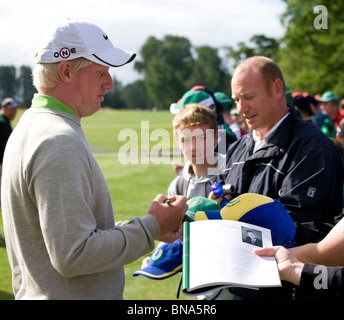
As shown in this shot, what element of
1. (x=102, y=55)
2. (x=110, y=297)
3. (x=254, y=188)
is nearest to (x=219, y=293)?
(x=254, y=188)

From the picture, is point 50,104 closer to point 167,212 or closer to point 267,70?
point 167,212

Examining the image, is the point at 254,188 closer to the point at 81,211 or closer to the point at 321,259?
the point at 321,259

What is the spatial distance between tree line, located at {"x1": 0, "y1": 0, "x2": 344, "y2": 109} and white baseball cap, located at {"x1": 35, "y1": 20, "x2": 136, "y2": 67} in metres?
21.0

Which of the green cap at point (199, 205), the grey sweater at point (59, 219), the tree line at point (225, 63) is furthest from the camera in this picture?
the tree line at point (225, 63)

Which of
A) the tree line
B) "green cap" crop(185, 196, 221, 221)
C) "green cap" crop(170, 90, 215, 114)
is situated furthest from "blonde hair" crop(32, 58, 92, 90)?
the tree line

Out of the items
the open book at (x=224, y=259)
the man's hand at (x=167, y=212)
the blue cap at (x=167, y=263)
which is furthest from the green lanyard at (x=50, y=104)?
the blue cap at (x=167, y=263)

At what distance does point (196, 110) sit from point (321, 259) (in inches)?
76.7

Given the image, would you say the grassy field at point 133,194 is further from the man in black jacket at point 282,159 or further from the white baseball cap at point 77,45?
the white baseball cap at point 77,45

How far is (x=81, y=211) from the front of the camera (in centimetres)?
180

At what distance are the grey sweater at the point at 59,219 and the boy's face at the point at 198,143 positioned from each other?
176cm

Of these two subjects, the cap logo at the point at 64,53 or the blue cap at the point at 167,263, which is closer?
the cap logo at the point at 64,53

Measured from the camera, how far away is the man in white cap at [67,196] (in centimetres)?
178

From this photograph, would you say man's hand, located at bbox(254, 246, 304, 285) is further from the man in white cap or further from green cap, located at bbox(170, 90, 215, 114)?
green cap, located at bbox(170, 90, 215, 114)

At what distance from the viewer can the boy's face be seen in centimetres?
Result: 378
